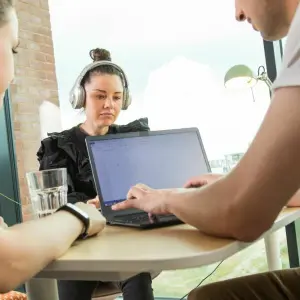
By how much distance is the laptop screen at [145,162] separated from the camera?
4.37ft

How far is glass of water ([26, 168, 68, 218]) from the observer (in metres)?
1.15

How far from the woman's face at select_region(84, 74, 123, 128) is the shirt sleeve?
1.37 meters

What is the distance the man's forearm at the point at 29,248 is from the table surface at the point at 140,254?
0.03m

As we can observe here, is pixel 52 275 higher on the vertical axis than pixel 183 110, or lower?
lower

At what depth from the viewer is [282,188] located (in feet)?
2.21

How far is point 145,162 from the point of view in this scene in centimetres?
140

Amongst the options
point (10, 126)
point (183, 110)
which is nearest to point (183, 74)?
point (183, 110)

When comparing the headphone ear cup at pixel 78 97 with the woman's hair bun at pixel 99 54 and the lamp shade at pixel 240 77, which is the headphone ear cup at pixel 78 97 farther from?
the lamp shade at pixel 240 77

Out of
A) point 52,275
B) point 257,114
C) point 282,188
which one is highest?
point 257,114

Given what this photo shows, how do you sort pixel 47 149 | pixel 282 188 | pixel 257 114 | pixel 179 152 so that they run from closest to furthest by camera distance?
1. pixel 282 188
2. pixel 179 152
3. pixel 47 149
4. pixel 257 114

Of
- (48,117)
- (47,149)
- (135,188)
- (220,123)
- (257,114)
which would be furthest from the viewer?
(48,117)

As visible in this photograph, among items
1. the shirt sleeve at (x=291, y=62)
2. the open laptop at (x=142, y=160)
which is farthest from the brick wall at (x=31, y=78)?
the shirt sleeve at (x=291, y=62)

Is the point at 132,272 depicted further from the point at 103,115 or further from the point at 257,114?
the point at 257,114

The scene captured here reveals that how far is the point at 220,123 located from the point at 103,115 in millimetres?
1107
